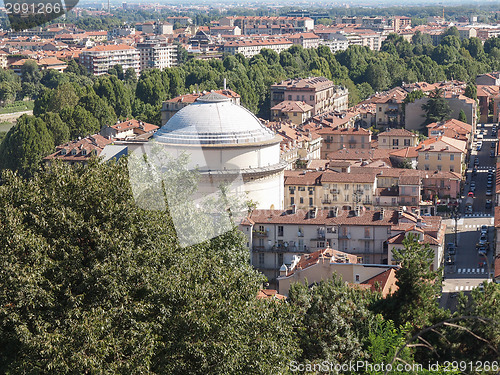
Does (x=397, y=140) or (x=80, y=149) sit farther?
(x=397, y=140)

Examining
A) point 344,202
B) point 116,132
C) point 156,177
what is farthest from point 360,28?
point 156,177

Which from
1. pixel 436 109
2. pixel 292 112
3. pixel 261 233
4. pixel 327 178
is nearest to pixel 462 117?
pixel 436 109

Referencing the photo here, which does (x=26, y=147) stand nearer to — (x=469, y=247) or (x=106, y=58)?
(x=469, y=247)

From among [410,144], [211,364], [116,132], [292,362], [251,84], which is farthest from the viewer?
[251,84]

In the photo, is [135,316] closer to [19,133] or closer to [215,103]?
[215,103]

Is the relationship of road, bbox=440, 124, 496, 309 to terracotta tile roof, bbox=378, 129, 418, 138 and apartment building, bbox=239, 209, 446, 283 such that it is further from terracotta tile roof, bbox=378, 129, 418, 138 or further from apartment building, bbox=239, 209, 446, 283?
terracotta tile roof, bbox=378, 129, 418, 138
